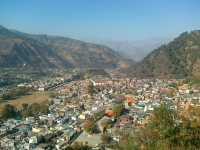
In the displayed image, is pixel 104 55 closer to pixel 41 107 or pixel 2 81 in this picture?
pixel 2 81

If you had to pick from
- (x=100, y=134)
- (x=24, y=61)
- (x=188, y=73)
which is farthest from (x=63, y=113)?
(x=24, y=61)

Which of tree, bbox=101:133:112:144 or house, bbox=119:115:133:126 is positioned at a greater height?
house, bbox=119:115:133:126

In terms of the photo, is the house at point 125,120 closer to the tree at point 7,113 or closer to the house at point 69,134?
the house at point 69,134

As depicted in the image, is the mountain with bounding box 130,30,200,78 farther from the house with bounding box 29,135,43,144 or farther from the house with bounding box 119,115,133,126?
the house with bounding box 29,135,43,144

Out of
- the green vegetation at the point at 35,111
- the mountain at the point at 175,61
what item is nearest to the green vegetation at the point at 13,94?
the green vegetation at the point at 35,111

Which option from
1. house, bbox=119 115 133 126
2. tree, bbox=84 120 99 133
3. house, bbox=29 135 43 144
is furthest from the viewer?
house, bbox=119 115 133 126

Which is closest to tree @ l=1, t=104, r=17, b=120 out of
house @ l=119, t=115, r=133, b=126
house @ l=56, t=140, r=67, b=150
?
house @ l=56, t=140, r=67, b=150

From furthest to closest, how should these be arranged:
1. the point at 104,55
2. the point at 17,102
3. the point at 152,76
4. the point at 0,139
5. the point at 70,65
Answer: the point at 104,55
the point at 70,65
the point at 152,76
the point at 17,102
the point at 0,139

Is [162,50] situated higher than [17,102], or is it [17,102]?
[162,50]
